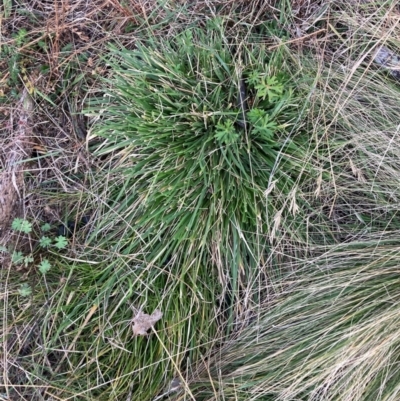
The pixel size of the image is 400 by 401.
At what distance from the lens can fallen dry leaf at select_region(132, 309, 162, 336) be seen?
1.59m

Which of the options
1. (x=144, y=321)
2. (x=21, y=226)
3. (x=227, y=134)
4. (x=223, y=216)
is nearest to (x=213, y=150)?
(x=227, y=134)

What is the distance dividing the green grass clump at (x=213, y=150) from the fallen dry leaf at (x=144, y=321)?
0.18 meters

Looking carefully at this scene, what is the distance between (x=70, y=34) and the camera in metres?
1.81

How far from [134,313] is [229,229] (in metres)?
0.43

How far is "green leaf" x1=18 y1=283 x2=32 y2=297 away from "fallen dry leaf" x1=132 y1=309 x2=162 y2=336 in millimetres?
380

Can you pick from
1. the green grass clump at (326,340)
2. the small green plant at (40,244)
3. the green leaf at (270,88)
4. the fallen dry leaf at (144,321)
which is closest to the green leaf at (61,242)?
the small green plant at (40,244)

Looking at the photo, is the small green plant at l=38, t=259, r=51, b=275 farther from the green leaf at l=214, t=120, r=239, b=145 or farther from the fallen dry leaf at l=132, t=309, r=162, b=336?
the green leaf at l=214, t=120, r=239, b=145

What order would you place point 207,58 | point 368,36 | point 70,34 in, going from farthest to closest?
point 70,34 < point 368,36 < point 207,58

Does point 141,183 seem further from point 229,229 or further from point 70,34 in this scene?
point 70,34

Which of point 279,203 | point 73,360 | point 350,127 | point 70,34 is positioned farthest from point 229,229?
point 70,34

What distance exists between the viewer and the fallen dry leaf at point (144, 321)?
1.59 meters

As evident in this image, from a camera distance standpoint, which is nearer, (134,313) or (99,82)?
(134,313)

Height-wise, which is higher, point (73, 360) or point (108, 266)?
point (108, 266)

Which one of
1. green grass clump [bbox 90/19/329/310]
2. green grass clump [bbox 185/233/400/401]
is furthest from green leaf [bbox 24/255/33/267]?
green grass clump [bbox 185/233/400/401]
